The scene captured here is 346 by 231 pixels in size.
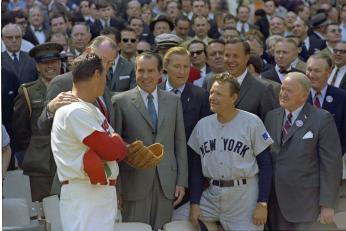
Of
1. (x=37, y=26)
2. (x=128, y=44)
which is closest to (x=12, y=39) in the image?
(x=128, y=44)

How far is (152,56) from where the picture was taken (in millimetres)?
5750

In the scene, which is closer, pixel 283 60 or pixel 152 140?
pixel 152 140

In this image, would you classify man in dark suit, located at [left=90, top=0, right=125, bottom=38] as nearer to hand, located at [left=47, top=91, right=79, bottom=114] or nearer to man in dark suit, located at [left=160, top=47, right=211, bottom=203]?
man in dark suit, located at [left=160, top=47, right=211, bottom=203]

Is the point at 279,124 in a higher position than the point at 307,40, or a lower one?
higher

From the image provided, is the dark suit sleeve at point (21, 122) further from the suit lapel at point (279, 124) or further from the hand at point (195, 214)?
the suit lapel at point (279, 124)

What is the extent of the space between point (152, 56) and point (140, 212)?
4.03ft

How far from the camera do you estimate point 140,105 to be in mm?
5730

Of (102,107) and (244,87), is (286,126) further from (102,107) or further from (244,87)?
(102,107)

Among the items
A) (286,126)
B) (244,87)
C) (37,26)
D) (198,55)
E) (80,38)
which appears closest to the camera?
(286,126)

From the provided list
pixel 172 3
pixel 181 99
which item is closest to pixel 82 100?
pixel 181 99

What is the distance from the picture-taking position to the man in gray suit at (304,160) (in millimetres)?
5809

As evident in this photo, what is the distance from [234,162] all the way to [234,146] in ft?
0.41

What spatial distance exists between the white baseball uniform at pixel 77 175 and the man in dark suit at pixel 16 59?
3464mm

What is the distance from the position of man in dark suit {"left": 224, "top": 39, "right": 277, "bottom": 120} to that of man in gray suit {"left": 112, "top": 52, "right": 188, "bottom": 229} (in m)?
0.73
